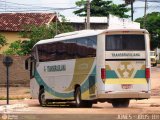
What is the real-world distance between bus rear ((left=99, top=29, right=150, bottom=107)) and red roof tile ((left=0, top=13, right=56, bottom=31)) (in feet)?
131

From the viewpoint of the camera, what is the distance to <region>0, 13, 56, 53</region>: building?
215ft

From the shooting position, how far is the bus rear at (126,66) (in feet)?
82.2

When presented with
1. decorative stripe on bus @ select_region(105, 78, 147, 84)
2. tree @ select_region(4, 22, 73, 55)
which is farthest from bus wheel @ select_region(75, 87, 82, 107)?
tree @ select_region(4, 22, 73, 55)

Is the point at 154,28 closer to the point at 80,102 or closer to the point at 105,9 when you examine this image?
the point at 105,9

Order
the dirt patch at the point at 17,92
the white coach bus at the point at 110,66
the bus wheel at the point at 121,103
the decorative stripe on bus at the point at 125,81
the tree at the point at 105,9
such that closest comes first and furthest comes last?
the white coach bus at the point at 110,66 < the decorative stripe on bus at the point at 125,81 < the bus wheel at the point at 121,103 < the dirt patch at the point at 17,92 < the tree at the point at 105,9

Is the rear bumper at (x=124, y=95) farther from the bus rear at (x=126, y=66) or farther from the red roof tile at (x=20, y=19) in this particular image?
the red roof tile at (x=20, y=19)

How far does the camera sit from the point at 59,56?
93.7 ft

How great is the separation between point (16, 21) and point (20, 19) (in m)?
0.52

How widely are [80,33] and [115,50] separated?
9.34ft

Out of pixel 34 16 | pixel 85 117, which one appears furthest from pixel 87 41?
pixel 34 16

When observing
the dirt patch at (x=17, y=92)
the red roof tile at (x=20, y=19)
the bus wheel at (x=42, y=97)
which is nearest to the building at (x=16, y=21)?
the red roof tile at (x=20, y=19)

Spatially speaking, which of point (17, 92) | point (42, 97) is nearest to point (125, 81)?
point (42, 97)

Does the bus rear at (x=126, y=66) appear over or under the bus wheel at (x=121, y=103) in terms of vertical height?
over

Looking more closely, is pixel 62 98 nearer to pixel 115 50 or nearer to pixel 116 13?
pixel 115 50
